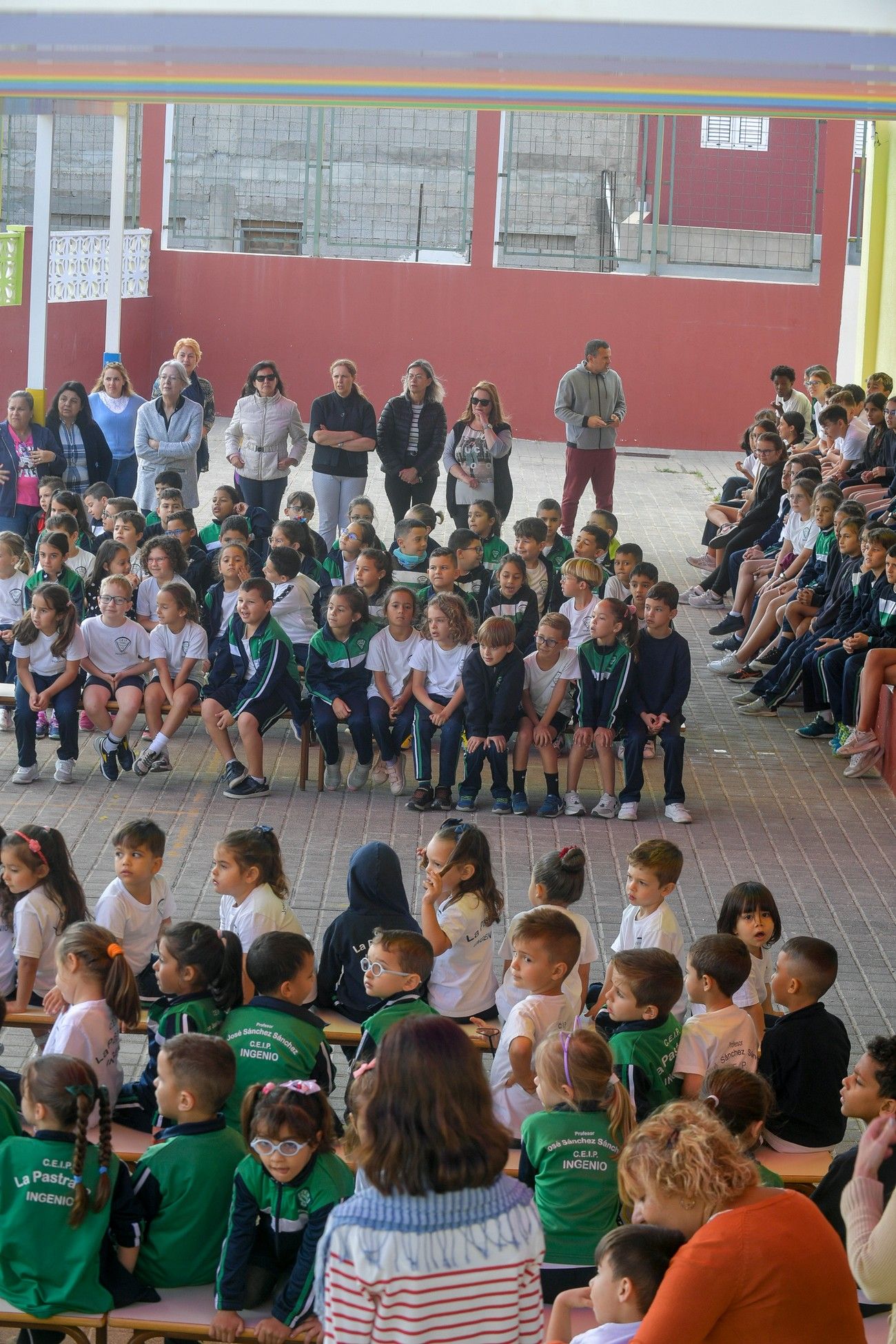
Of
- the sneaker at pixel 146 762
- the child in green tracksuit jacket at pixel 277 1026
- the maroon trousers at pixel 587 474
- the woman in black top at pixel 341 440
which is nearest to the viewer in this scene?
the child in green tracksuit jacket at pixel 277 1026

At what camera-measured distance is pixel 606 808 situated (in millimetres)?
8711

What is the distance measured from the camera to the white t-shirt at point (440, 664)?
882 centimetres

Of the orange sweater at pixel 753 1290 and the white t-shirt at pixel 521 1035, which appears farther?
the white t-shirt at pixel 521 1035

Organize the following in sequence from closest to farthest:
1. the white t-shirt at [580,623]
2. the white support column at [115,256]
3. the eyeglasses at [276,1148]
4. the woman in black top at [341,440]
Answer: the eyeglasses at [276,1148]
the white t-shirt at [580,623]
the woman in black top at [341,440]
the white support column at [115,256]

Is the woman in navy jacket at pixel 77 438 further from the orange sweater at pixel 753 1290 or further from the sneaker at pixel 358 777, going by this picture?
the orange sweater at pixel 753 1290

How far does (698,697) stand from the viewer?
10992mm

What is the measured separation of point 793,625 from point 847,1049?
254 inches

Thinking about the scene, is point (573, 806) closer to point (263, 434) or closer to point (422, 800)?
point (422, 800)

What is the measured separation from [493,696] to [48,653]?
2523mm

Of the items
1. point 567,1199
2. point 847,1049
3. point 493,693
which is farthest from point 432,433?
point 567,1199

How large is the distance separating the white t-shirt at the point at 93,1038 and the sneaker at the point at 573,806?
443 centimetres

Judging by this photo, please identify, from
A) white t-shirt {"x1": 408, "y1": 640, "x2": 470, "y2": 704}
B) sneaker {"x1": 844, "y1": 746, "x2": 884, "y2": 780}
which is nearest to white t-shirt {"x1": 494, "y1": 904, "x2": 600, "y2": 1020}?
white t-shirt {"x1": 408, "y1": 640, "x2": 470, "y2": 704}

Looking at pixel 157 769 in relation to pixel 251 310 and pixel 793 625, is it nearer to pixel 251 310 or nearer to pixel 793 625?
pixel 793 625

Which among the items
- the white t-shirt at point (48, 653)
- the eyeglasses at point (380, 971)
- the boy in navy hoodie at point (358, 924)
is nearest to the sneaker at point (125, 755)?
the white t-shirt at point (48, 653)
